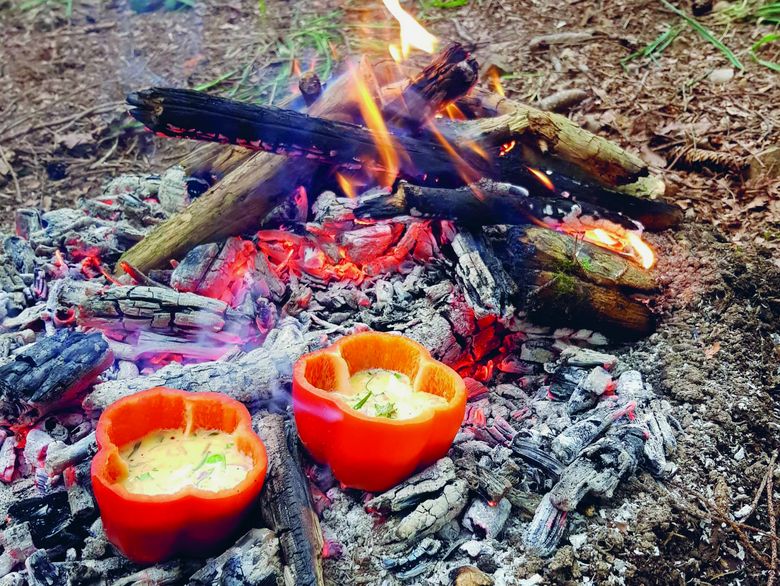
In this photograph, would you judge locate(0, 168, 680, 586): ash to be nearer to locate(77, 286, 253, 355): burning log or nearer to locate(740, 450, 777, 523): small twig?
locate(77, 286, 253, 355): burning log

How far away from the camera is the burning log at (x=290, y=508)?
2650 millimetres

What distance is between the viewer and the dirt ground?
2.94 metres

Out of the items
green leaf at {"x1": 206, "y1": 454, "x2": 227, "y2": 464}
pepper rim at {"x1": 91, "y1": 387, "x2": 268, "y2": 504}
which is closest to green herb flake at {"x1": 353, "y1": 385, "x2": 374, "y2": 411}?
pepper rim at {"x1": 91, "y1": 387, "x2": 268, "y2": 504}

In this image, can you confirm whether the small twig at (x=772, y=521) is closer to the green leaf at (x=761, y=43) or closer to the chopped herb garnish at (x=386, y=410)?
the chopped herb garnish at (x=386, y=410)

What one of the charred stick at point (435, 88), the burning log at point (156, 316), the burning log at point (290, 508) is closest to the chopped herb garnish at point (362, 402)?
the burning log at point (290, 508)

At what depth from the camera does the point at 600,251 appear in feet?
13.3

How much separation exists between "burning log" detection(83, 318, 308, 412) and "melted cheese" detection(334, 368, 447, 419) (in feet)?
1.28

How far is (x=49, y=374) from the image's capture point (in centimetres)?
313

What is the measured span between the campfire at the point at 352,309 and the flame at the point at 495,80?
4.89 ft

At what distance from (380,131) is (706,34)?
4343 millimetres

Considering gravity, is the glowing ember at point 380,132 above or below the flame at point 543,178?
above

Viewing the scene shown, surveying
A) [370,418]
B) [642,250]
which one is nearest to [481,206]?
[642,250]

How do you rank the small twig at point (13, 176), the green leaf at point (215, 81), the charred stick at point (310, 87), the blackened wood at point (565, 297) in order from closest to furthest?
the blackened wood at point (565, 297)
the charred stick at point (310, 87)
the small twig at point (13, 176)
the green leaf at point (215, 81)

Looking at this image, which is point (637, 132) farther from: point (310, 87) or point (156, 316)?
point (156, 316)
